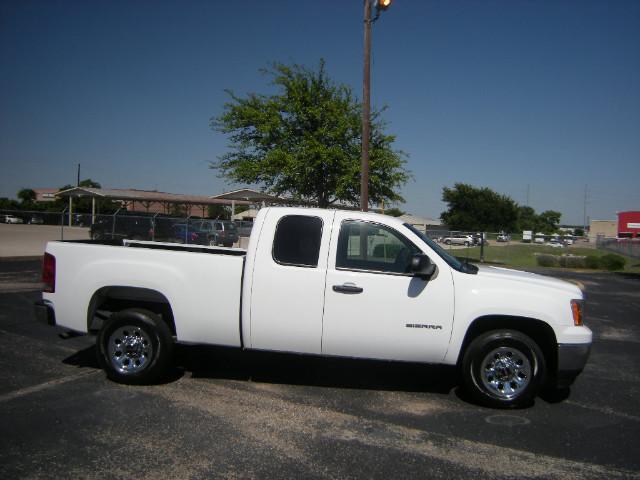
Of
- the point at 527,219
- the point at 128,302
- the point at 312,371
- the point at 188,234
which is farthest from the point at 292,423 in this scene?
the point at 527,219

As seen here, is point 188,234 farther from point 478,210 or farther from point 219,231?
point 478,210

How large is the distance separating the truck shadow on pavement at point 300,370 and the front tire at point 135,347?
12.4 inches

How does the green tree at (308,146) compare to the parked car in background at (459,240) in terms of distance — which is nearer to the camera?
the green tree at (308,146)

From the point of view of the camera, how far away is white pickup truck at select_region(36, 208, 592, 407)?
486 centimetres

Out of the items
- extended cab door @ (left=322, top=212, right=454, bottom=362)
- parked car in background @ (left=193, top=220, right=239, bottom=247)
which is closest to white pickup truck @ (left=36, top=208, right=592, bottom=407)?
extended cab door @ (left=322, top=212, right=454, bottom=362)

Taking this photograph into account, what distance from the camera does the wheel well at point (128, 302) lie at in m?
5.22

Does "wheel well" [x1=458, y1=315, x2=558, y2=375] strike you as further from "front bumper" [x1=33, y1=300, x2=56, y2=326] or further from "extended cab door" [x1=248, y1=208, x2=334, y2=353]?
"front bumper" [x1=33, y1=300, x2=56, y2=326]

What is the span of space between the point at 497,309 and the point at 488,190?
265 ft

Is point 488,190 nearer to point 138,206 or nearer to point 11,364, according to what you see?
point 138,206

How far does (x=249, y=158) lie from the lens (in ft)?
64.5

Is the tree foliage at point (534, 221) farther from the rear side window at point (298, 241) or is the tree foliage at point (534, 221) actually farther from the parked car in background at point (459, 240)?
the rear side window at point (298, 241)

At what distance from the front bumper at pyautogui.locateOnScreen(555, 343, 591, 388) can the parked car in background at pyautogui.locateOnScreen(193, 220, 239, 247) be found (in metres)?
19.9

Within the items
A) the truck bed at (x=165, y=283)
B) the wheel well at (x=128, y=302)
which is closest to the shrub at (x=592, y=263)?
the truck bed at (x=165, y=283)

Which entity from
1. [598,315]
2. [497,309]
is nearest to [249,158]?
[598,315]
